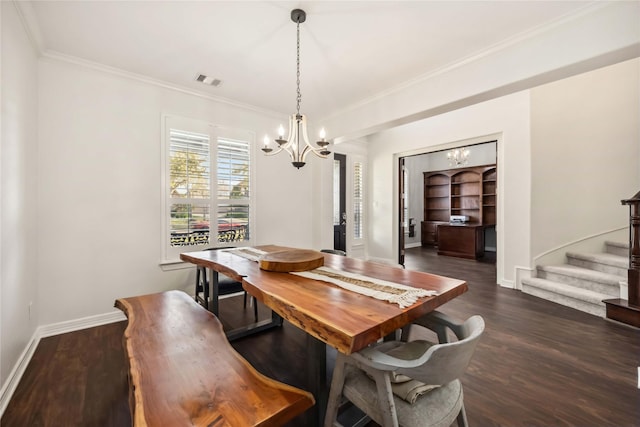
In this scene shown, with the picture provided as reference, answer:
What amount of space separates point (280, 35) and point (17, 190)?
8.02ft

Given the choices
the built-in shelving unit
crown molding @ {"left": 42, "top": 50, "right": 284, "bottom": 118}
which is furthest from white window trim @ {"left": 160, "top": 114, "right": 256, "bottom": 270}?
the built-in shelving unit

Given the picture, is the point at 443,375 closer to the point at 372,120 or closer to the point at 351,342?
the point at 351,342

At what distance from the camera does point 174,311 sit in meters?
1.97

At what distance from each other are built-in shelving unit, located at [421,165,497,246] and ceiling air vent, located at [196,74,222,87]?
22.0ft

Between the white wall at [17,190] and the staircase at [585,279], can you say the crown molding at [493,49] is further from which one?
the white wall at [17,190]

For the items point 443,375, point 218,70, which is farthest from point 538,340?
point 218,70

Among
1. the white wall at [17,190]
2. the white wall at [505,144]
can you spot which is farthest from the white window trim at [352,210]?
the white wall at [17,190]

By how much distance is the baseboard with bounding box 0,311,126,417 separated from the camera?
1778 mm

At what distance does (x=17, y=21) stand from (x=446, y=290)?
3.53 metres

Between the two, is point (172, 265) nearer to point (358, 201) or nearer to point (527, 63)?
point (358, 201)

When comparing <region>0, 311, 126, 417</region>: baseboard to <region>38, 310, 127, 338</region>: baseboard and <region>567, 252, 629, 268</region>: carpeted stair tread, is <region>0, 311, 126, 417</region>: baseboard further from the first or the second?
<region>567, 252, 629, 268</region>: carpeted stair tread

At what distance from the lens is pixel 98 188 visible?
286 cm

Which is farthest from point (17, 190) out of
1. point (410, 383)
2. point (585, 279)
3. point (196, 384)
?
point (585, 279)

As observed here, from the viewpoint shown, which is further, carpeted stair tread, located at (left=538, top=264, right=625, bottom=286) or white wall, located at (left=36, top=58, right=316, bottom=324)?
carpeted stair tread, located at (left=538, top=264, right=625, bottom=286)
